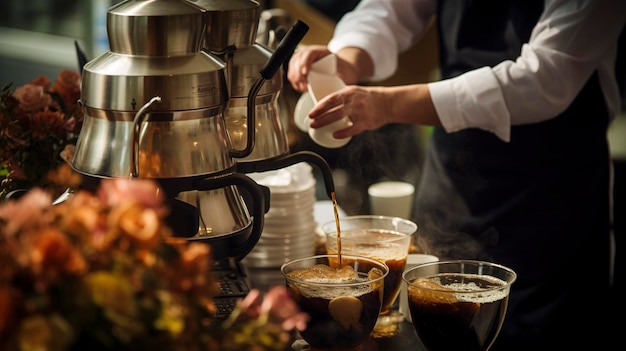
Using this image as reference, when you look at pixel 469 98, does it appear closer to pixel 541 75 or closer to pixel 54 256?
pixel 541 75

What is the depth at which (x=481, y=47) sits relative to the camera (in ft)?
8.28

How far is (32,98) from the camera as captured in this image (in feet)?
5.84

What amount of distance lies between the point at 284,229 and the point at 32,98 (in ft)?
2.08

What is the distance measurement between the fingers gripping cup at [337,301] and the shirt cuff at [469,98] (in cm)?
84

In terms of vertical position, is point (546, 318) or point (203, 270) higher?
point (203, 270)

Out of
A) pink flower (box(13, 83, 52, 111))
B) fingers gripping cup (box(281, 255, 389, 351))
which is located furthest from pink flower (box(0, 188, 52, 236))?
pink flower (box(13, 83, 52, 111))

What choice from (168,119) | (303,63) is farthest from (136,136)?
(303,63)

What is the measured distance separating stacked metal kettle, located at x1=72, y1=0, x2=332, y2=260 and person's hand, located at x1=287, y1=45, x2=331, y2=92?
2.31 feet

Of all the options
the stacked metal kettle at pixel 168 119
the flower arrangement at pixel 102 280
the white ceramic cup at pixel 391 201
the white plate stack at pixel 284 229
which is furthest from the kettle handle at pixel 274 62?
the white ceramic cup at pixel 391 201

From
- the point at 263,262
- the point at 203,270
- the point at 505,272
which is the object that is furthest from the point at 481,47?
the point at 203,270

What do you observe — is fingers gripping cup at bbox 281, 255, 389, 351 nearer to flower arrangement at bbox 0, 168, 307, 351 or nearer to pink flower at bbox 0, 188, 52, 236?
flower arrangement at bbox 0, 168, 307, 351

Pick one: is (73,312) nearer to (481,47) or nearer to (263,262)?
(263,262)

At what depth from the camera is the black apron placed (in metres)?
2.44

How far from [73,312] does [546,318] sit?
2.02 metres
